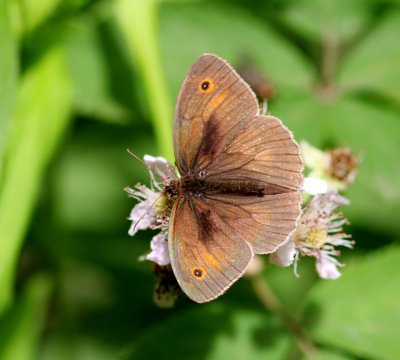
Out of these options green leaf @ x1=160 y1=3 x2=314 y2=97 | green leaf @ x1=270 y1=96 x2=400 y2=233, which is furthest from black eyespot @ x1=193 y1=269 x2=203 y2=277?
green leaf @ x1=160 y1=3 x2=314 y2=97

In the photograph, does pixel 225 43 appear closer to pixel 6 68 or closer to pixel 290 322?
pixel 6 68

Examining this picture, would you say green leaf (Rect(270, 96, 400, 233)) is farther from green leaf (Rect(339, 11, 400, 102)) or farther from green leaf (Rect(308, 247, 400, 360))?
green leaf (Rect(308, 247, 400, 360))

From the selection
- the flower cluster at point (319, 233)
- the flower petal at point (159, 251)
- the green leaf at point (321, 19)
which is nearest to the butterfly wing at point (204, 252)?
the flower petal at point (159, 251)

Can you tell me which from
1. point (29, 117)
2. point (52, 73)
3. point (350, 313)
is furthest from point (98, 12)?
point (350, 313)

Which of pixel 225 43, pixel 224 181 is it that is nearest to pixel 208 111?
pixel 224 181

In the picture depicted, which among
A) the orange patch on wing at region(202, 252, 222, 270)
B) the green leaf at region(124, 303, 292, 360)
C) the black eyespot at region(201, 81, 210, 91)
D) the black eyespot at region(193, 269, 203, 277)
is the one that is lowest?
the green leaf at region(124, 303, 292, 360)

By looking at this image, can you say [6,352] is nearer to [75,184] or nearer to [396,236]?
[75,184]
